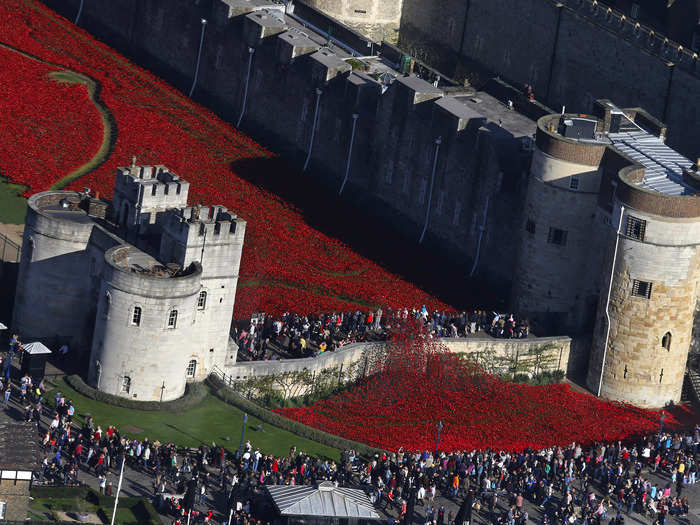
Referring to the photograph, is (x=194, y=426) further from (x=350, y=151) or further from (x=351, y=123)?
(x=351, y=123)

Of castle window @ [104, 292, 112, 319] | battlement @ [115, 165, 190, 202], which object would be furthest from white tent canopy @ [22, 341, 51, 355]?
battlement @ [115, 165, 190, 202]

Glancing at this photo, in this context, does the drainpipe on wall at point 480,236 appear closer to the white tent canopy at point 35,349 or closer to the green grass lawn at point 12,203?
the green grass lawn at point 12,203

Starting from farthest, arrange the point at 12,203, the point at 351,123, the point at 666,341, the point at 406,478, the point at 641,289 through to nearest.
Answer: the point at 351,123
the point at 12,203
the point at 666,341
the point at 641,289
the point at 406,478

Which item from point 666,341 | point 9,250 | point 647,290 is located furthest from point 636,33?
point 9,250

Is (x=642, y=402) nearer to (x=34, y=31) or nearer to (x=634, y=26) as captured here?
(x=634, y=26)

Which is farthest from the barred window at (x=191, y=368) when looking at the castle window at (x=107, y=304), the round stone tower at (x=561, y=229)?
the round stone tower at (x=561, y=229)

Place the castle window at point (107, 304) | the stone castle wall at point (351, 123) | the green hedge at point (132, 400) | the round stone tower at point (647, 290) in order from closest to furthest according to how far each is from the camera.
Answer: the castle window at point (107, 304) < the green hedge at point (132, 400) < the round stone tower at point (647, 290) < the stone castle wall at point (351, 123)

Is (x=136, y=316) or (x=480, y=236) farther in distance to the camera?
(x=480, y=236)
